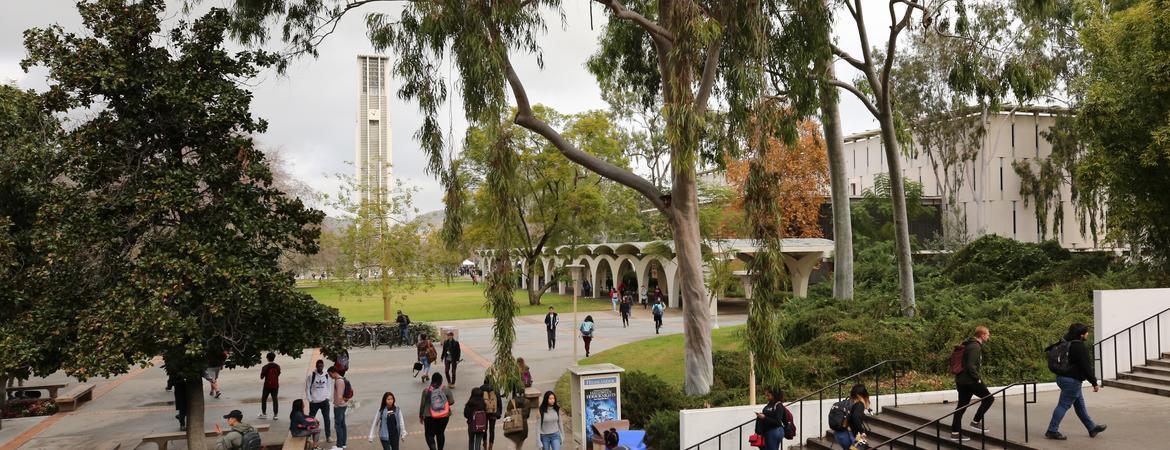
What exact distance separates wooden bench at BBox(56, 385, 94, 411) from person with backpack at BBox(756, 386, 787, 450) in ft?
49.1

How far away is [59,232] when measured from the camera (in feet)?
33.8

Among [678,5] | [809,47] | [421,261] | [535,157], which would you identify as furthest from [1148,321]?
[535,157]

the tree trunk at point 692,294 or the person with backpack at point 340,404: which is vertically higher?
the tree trunk at point 692,294

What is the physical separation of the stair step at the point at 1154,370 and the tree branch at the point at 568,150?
7.82 m

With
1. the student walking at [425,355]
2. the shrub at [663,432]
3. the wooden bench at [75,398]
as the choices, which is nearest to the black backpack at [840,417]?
the shrub at [663,432]

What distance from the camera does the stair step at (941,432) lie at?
9227mm

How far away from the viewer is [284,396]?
59.8 feet

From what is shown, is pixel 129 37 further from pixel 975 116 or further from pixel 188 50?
pixel 975 116

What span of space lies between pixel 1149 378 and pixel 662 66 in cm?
914

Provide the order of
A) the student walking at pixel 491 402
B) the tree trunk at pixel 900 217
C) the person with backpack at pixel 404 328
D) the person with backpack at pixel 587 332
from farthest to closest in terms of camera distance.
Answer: the person with backpack at pixel 404 328 < the person with backpack at pixel 587 332 < the tree trunk at pixel 900 217 < the student walking at pixel 491 402

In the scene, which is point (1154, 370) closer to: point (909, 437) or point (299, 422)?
point (909, 437)

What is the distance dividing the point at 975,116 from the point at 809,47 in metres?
33.5

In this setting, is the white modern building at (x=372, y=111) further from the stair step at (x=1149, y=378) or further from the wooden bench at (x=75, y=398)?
the stair step at (x=1149, y=378)

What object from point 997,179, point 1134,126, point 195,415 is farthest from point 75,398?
point 997,179
